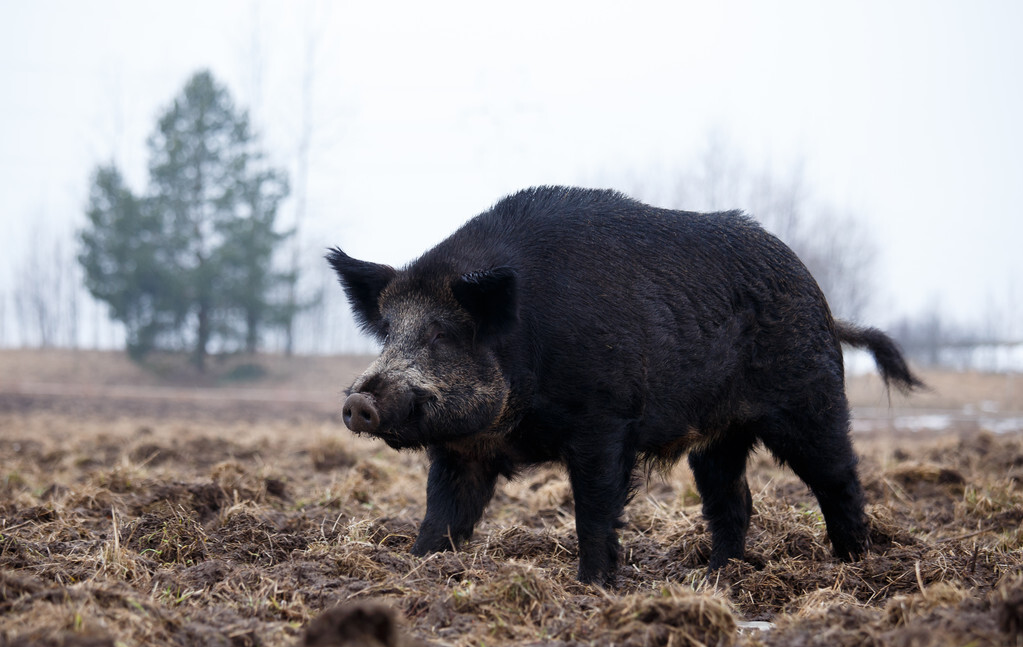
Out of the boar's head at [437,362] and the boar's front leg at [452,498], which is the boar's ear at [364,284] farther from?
the boar's front leg at [452,498]

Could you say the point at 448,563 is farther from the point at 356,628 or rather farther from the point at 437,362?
the point at 356,628

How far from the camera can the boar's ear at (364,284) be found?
5117 millimetres

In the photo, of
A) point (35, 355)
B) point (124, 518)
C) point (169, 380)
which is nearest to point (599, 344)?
point (124, 518)

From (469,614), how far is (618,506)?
56.8 inches

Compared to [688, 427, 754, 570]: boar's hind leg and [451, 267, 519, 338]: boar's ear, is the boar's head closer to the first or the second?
[451, 267, 519, 338]: boar's ear

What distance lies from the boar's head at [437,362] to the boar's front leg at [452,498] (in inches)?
13.4

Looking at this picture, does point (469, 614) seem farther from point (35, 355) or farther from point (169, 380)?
point (35, 355)

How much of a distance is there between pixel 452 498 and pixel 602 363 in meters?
1.21

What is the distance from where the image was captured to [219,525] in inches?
199

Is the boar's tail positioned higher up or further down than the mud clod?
higher up

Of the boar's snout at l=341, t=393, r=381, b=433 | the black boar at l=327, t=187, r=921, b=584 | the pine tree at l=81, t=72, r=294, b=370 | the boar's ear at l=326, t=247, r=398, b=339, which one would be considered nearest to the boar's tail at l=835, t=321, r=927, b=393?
the black boar at l=327, t=187, r=921, b=584

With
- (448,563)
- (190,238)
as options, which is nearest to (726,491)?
(448,563)

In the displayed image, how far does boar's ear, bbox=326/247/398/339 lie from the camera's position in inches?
201

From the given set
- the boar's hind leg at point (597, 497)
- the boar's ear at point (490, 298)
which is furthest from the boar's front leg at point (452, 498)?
the boar's ear at point (490, 298)
